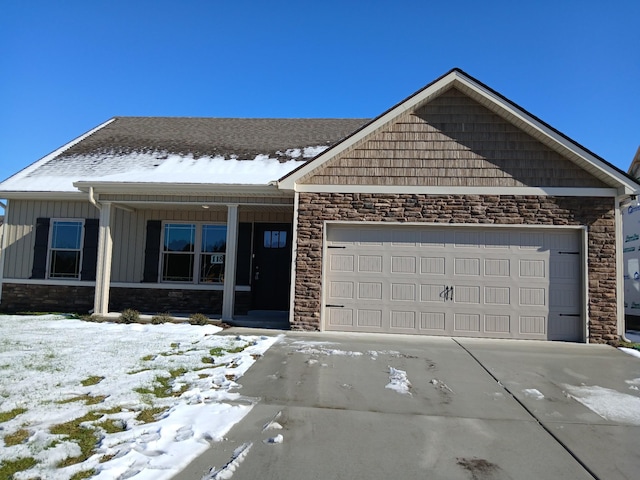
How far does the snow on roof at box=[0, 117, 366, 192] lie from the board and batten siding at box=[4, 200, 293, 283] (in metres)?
0.73

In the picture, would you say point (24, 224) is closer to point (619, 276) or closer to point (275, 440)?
point (275, 440)

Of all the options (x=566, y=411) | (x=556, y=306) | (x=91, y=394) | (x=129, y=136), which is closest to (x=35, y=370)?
(x=91, y=394)

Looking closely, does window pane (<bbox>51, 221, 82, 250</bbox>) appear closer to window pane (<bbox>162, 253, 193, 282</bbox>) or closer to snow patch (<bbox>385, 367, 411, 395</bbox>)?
window pane (<bbox>162, 253, 193, 282</bbox>)

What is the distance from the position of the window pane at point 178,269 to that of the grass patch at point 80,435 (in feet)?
26.3

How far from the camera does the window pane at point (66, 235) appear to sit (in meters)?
12.0

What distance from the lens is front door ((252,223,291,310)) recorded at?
473 inches

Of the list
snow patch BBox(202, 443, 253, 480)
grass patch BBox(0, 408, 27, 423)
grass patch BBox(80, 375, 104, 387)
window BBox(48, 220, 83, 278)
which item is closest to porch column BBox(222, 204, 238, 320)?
grass patch BBox(80, 375, 104, 387)

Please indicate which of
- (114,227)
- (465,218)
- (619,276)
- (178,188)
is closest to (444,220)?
(465,218)

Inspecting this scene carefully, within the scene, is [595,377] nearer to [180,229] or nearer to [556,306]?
[556,306]

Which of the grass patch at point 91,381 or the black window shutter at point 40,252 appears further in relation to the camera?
the black window shutter at point 40,252

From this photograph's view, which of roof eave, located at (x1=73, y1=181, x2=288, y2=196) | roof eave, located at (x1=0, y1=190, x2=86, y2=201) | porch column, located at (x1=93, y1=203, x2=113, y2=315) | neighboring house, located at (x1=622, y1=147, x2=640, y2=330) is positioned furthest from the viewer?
neighboring house, located at (x1=622, y1=147, x2=640, y2=330)

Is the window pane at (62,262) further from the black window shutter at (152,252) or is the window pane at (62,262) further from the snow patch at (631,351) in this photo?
the snow patch at (631,351)

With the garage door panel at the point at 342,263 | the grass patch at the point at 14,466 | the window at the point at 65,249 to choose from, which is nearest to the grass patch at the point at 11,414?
the grass patch at the point at 14,466

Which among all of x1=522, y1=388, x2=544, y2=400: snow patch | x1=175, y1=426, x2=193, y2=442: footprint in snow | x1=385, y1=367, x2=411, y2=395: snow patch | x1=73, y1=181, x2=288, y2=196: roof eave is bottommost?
x1=175, y1=426, x2=193, y2=442: footprint in snow
